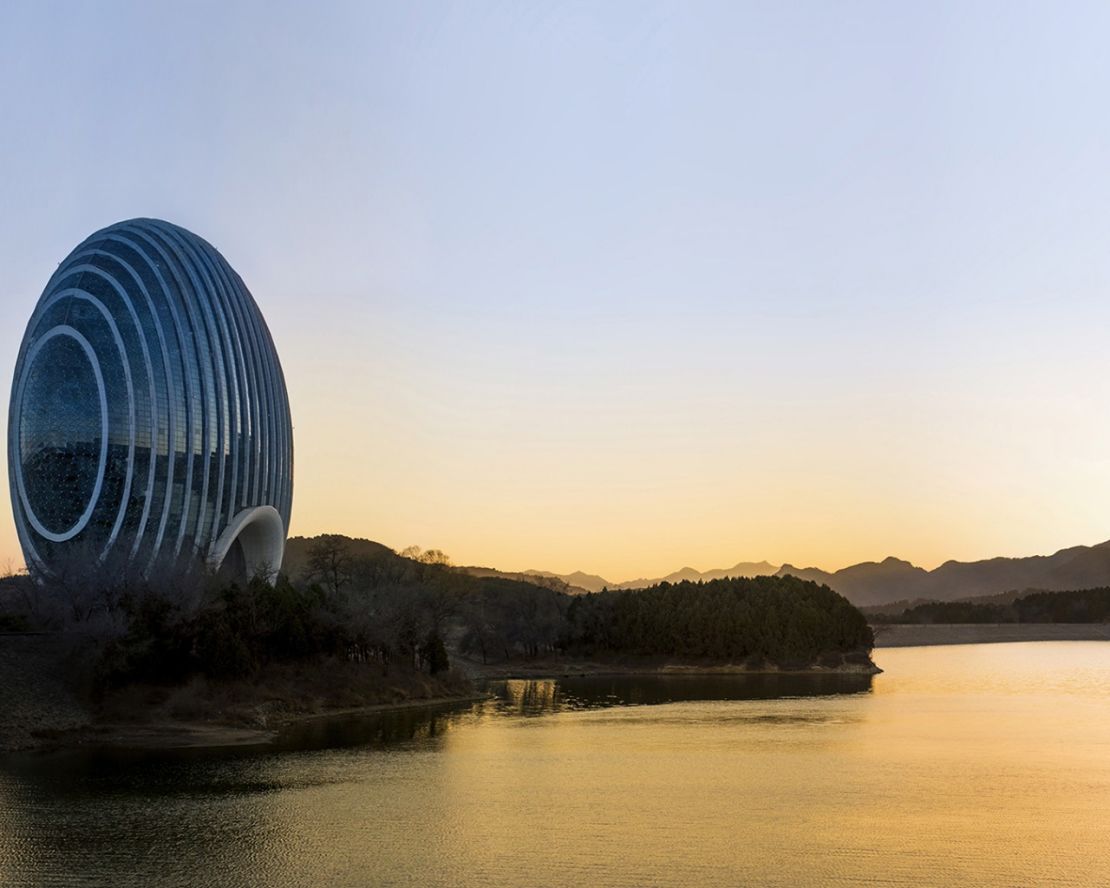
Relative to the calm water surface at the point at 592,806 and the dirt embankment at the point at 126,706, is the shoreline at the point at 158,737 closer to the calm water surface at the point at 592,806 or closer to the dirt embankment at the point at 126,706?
the dirt embankment at the point at 126,706

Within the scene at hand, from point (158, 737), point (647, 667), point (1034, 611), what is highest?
point (1034, 611)

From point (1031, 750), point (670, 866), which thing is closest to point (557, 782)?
point (670, 866)

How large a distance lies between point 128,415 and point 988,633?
127 m

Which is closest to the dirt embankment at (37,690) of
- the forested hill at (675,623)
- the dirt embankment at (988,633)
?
the forested hill at (675,623)

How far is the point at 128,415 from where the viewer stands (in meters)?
59.8

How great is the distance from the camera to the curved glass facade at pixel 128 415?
5991cm

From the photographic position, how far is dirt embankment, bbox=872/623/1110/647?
150m

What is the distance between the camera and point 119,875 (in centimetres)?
2138

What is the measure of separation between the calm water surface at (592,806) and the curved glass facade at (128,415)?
1805 cm

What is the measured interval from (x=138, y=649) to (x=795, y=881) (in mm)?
32371

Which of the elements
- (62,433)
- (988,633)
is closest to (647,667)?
(62,433)

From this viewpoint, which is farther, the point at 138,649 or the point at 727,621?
the point at 727,621

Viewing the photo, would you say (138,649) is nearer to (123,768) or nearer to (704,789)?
(123,768)

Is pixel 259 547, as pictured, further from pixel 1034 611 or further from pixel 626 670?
pixel 1034 611
